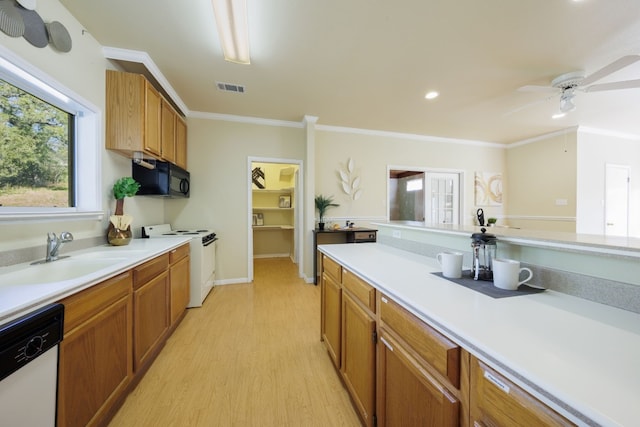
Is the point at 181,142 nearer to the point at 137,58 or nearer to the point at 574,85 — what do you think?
the point at 137,58

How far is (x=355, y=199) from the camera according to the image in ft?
14.6

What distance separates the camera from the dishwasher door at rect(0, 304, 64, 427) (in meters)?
0.76

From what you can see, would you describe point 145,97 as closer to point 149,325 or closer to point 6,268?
point 6,268

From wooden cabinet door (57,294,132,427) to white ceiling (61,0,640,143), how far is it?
2.17m

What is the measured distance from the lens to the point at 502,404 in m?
0.56

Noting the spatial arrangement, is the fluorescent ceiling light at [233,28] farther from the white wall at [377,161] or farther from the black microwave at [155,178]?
the white wall at [377,161]

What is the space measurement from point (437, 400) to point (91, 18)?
3.25 m

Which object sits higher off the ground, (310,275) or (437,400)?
(437,400)

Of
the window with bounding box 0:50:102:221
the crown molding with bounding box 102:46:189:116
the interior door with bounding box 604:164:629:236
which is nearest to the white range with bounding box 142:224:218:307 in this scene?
the window with bounding box 0:50:102:221

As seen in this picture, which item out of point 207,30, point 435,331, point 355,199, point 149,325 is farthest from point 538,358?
point 355,199

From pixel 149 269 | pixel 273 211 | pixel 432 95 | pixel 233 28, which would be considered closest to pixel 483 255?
pixel 149 269

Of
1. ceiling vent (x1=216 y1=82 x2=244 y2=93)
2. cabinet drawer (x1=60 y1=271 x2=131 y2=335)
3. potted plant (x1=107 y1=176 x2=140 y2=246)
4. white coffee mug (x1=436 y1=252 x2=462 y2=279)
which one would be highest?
ceiling vent (x1=216 y1=82 x2=244 y2=93)

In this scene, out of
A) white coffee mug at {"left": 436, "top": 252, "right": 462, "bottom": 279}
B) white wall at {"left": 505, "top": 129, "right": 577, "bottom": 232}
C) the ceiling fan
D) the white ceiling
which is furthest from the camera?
white wall at {"left": 505, "top": 129, "right": 577, "bottom": 232}

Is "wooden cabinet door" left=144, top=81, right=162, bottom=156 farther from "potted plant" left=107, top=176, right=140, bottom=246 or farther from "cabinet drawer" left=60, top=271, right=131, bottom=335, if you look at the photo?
"cabinet drawer" left=60, top=271, right=131, bottom=335
